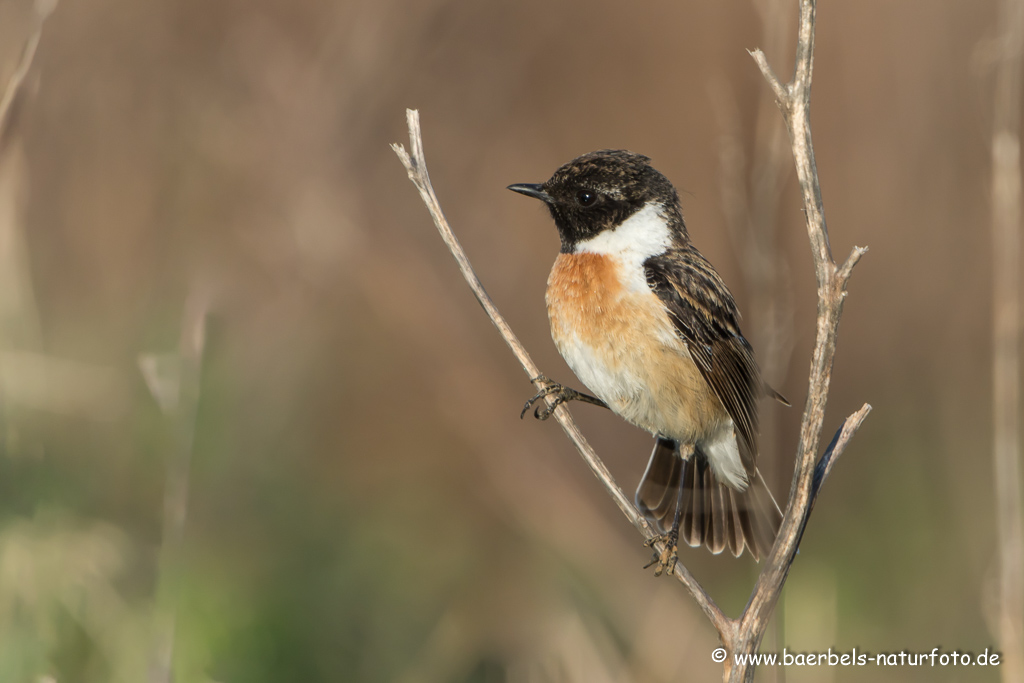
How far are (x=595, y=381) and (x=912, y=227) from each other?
179 inches

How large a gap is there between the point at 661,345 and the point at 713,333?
0.88 feet

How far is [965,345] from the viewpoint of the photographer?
261 inches

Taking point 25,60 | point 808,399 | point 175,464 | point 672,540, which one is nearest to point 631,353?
point 672,540

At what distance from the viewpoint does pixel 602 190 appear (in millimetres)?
3723

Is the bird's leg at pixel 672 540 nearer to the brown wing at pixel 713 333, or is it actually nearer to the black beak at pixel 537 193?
the brown wing at pixel 713 333

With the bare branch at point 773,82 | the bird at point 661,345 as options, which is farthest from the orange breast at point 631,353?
the bare branch at point 773,82

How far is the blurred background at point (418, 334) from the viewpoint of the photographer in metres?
3.39

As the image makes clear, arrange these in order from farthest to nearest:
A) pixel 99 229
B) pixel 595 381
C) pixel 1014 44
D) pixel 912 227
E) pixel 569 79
Result: 1. pixel 569 79
2. pixel 912 227
3. pixel 99 229
4. pixel 595 381
5. pixel 1014 44

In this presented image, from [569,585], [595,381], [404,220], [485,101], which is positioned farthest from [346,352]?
[595,381]

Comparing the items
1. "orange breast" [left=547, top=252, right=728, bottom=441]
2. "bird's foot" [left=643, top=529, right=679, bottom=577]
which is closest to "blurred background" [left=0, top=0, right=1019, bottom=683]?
"orange breast" [left=547, top=252, right=728, bottom=441]

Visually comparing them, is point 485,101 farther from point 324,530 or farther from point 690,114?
point 324,530

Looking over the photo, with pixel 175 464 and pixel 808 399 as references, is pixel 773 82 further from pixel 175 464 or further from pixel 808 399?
pixel 175 464

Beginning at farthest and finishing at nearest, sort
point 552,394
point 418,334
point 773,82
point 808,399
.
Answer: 1. point 418,334
2. point 552,394
3. point 808,399
4. point 773,82

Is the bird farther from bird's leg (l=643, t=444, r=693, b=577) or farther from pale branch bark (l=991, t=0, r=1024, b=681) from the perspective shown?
pale branch bark (l=991, t=0, r=1024, b=681)
